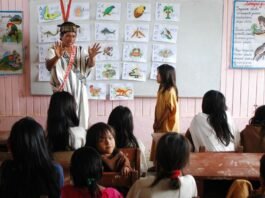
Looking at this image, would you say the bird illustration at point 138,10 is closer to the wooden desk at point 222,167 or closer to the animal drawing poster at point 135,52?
the animal drawing poster at point 135,52

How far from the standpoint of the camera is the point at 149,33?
4.24m

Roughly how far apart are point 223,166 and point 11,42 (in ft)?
9.36

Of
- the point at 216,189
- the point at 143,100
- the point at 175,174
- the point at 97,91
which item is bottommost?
the point at 216,189

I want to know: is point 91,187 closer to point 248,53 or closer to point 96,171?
point 96,171

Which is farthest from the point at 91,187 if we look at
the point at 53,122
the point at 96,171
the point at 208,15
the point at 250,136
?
the point at 208,15

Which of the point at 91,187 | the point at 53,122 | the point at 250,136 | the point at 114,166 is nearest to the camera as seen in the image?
the point at 91,187

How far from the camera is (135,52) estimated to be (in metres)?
4.25

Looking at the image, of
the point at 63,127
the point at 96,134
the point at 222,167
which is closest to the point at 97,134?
the point at 96,134

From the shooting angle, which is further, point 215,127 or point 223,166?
point 215,127

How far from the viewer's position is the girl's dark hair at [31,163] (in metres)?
1.62

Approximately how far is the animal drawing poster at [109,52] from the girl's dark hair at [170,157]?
263 centimetres

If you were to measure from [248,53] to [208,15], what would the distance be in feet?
2.12

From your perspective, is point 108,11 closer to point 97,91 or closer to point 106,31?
point 106,31

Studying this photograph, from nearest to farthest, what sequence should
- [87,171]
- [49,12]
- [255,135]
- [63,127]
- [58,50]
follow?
[87,171] < [63,127] < [255,135] < [58,50] < [49,12]
